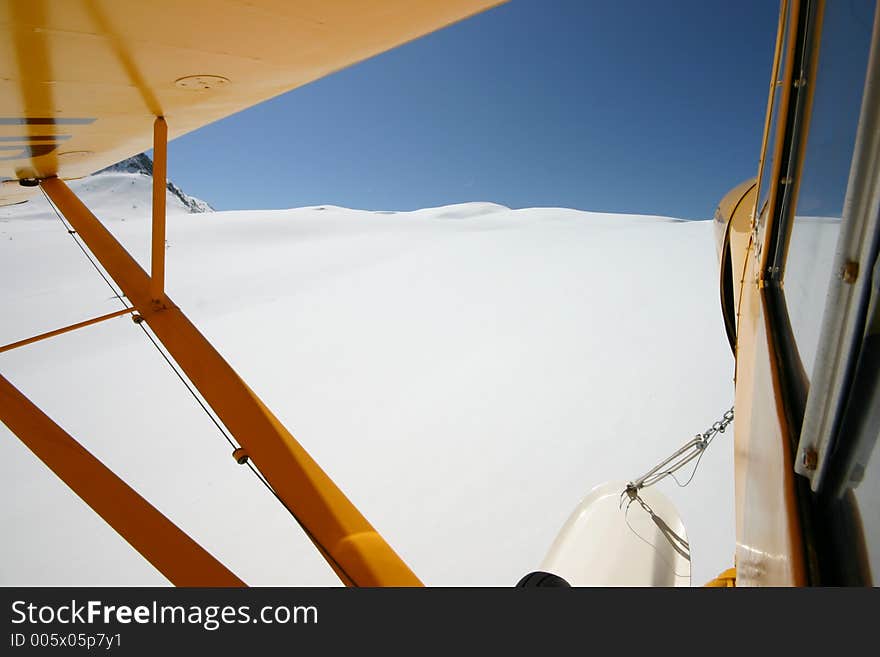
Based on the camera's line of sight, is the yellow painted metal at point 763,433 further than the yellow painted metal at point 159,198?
No

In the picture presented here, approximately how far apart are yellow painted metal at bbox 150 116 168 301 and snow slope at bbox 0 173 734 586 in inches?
121

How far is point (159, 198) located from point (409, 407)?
→ 4.83m

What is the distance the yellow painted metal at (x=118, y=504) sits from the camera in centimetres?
143

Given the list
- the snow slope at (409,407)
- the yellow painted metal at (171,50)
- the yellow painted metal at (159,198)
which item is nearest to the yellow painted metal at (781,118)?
the yellow painted metal at (171,50)

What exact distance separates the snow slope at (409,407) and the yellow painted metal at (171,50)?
3777mm

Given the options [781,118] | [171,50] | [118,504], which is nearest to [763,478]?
[781,118]

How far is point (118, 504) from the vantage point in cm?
169

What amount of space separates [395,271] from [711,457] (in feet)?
40.6

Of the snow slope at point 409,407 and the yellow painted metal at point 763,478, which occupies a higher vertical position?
the snow slope at point 409,407
